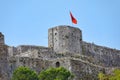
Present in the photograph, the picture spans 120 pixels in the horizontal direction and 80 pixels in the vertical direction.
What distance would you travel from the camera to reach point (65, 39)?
273ft

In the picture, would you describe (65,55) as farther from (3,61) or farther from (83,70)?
(3,61)

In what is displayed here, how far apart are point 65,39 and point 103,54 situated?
10.7 meters

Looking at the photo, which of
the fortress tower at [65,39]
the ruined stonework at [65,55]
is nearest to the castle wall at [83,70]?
the ruined stonework at [65,55]

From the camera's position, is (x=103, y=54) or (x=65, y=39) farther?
(x=103, y=54)

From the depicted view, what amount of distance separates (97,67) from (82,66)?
292 cm

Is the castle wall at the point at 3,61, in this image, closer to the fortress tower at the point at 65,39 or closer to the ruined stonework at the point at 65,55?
the ruined stonework at the point at 65,55

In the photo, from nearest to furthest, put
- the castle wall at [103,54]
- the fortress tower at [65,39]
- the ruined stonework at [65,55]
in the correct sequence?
the ruined stonework at [65,55]
the fortress tower at [65,39]
the castle wall at [103,54]

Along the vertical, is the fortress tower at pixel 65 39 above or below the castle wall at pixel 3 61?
above

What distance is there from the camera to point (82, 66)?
244 ft

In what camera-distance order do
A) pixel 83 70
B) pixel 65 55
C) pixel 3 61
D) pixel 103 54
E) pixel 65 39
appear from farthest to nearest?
1. pixel 103 54
2. pixel 65 39
3. pixel 65 55
4. pixel 83 70
5. pixel 3 61

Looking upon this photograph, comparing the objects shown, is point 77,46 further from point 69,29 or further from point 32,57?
point 32,57

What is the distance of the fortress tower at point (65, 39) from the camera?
83.0 metres

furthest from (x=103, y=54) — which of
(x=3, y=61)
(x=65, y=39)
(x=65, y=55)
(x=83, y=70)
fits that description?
(x=3, y=61)

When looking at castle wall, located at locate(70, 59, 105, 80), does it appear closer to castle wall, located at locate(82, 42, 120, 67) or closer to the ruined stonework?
the ruined stonework
